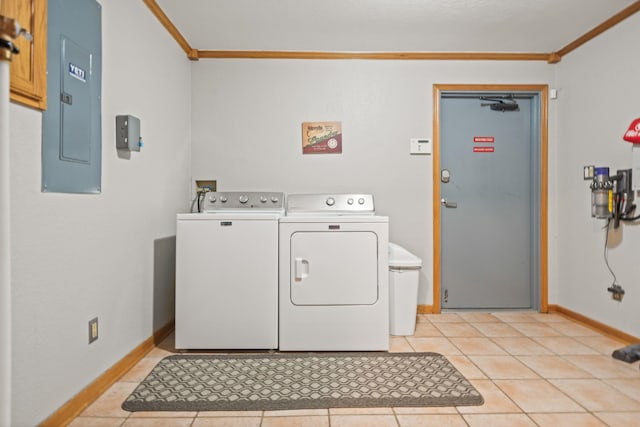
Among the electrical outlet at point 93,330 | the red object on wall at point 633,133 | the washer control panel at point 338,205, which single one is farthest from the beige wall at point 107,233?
the red object on wall at point 633,133

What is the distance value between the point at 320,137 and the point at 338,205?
69 cm

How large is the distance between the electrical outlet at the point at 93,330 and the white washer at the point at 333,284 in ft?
3.40

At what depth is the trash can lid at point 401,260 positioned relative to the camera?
2902 millimetres

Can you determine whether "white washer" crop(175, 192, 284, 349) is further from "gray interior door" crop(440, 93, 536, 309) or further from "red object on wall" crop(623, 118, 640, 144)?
"red object on wall" crop(623, 118, 640, 144)

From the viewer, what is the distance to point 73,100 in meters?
1.75

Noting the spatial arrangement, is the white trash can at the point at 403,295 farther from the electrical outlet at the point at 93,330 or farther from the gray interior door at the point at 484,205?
the electrical outlet at the point at 93,330

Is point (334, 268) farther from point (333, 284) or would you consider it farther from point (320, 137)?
point (320, 137)

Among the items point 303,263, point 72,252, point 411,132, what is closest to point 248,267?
point 303,263

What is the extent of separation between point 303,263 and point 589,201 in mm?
2343

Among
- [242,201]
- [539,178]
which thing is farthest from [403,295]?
[539,178]

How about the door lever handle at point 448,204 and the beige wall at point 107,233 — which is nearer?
the beige wall at point 107,233

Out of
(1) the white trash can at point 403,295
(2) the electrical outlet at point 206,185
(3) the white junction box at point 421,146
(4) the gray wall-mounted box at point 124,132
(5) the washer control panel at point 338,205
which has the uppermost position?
(3) the white junction box at point 421,146

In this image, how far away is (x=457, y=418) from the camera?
1768 mm

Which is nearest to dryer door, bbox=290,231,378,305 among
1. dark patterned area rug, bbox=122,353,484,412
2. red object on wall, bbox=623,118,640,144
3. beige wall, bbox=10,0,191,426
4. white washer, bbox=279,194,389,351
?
white washer, bbox=279,194,389,351
